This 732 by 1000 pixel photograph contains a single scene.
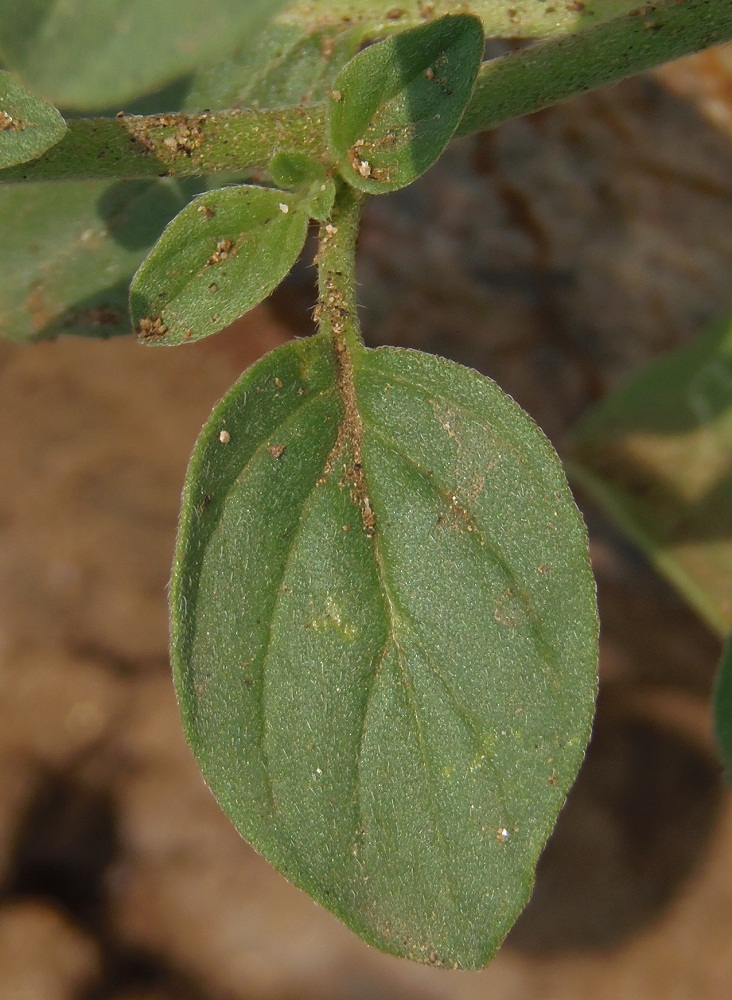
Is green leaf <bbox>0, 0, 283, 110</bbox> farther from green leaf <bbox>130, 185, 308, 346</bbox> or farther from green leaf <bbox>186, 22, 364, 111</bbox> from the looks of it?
green leaf <bbox>186, 22, 364, 111</bbox>

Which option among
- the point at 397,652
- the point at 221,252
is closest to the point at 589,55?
the point at 221,252

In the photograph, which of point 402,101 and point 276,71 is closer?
point 402,101

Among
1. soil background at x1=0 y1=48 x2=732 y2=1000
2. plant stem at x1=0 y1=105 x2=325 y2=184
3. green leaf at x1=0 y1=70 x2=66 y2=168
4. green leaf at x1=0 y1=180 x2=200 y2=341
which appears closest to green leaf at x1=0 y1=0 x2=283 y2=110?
green leaf at x1=0 y1=70 x2=66 y2=168

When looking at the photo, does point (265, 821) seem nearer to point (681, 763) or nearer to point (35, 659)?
point (35, 659)

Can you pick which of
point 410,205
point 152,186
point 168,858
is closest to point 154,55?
point 152,186

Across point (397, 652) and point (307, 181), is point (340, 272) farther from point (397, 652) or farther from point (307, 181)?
point (397, 652)

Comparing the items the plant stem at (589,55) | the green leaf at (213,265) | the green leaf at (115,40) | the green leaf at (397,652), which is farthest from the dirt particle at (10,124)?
the plant stem at (589,55)

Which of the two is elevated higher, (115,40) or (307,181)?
(115,40)
